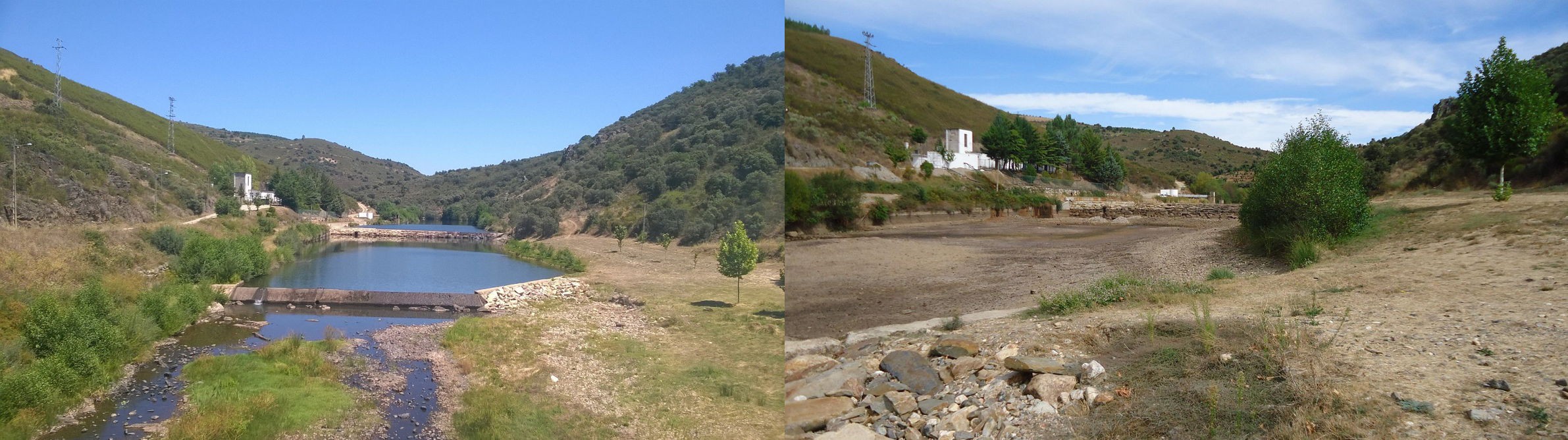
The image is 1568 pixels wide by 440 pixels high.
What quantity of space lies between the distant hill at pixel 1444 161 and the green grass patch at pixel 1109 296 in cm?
1728

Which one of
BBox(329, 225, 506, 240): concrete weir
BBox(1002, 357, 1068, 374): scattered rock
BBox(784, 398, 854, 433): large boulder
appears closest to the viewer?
BBox(784, 398, 854, 433): large boulder

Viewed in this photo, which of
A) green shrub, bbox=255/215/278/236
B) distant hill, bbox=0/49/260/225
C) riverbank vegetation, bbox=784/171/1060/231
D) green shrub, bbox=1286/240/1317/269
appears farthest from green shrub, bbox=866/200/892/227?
green shrub, bbox=255/215/278/236

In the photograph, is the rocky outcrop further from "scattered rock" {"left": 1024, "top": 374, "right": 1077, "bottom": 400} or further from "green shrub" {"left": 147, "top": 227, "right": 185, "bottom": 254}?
"scattered rock" {"left": 1024, "top": 374, "right": 1077, "bottom": 400}

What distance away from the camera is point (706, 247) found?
25.6m

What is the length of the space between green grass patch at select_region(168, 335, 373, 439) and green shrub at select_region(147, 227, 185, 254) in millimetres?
14350

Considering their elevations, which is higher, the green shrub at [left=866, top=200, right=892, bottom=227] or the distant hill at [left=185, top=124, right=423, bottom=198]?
the distant hill at [left=185, top=124, right=423, bottom=198]

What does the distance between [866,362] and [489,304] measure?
23.8 metres

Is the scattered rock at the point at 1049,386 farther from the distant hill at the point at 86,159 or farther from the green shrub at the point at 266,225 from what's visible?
the green shrub at the point at 266,225

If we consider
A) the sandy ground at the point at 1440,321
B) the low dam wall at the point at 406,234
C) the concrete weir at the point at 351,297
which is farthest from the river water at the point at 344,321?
the sandy ground at the point at 1440,321

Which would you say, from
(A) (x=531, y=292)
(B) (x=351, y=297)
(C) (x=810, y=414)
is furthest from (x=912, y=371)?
(B) (x=351, y=297)

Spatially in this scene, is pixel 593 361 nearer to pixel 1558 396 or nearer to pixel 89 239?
pixel 1558 396

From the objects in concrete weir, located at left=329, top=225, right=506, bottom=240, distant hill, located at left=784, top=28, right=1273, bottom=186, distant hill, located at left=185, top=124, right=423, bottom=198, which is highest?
distant hill, located at left=185, top=124, right=423, bottom=198

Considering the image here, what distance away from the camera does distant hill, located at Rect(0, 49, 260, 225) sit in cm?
2722

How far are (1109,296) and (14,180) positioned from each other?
Answer: 36.9 m
